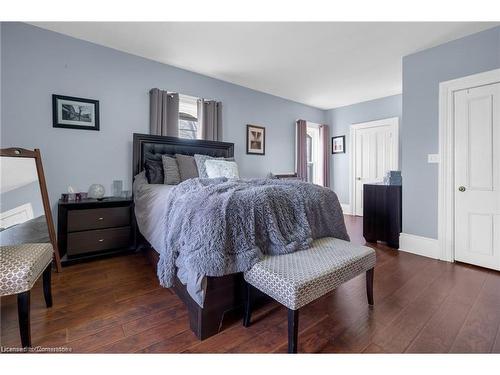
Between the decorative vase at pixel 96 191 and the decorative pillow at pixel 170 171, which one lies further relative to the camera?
the decorative pillow at pixel 170 171

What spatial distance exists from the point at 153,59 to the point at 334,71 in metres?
2.65

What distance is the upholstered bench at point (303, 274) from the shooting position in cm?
116

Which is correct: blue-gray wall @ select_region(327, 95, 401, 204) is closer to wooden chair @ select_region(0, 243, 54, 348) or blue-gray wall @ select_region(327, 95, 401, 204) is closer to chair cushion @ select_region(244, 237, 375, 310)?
chair cushion @ select_region(244, 237, 375, 310)

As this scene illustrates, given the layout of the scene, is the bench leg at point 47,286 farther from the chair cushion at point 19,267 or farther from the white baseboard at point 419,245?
the white baseboard at point 419,245

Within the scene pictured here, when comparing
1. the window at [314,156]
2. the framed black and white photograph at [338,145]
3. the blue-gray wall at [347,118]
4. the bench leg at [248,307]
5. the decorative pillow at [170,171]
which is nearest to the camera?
the bench leg at [248,307]

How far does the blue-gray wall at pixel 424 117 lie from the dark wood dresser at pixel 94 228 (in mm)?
3476

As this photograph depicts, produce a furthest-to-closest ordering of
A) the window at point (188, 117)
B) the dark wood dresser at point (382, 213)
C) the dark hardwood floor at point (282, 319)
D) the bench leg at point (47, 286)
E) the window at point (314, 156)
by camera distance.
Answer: the window at point (314, 156) → the window at point (188, 117) → the dark wood dresser at point (382, 213) → the bench leg at point (47, 286) → the dark hardwood floor at point (282, 319)

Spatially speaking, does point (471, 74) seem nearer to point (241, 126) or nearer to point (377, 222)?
point (377, 222)

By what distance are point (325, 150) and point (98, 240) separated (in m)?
4.93

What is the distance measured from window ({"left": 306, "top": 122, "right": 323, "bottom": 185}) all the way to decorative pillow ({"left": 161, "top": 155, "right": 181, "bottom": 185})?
12.2 feet

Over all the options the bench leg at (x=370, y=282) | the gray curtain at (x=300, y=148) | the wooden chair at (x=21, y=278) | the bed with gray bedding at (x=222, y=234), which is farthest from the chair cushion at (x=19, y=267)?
the gray curtain at (x=300, y=148)

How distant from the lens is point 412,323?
1.50 meters

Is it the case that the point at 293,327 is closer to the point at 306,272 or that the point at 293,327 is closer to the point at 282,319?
the point at 306,272

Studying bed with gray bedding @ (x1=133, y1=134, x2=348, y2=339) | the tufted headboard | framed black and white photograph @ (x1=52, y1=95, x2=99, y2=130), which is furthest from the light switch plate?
framed black and white photograph @ (x1=52, y1=95, x2=99, y2=130)
